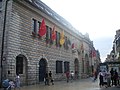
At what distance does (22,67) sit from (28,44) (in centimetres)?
252

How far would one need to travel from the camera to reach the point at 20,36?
80.0 feet

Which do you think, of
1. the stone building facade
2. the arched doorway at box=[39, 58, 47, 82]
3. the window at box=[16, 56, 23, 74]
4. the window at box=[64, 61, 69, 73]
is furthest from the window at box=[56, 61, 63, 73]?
the window at box=[16, 56, 23, 74]

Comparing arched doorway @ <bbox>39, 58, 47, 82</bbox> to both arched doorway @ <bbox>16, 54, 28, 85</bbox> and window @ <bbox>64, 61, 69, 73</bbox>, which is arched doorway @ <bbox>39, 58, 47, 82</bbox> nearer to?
arched doorway @ <bbox>16, 54, 28, 85</bbox>

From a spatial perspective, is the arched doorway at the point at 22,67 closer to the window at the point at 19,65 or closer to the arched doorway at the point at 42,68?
the window at the point at 19,65

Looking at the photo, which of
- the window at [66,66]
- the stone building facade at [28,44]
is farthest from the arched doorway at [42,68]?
the window at [66,66]

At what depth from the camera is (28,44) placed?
25781mm

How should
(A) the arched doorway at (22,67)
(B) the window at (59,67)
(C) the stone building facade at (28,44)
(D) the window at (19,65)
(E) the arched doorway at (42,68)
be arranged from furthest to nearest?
(B) the window at (59,67) → (E) the arched doorway at (42,68) → (A) the arched doorway at (22,67) → (D) the window at (19,65) → (C) the stone building facade at (28,44)

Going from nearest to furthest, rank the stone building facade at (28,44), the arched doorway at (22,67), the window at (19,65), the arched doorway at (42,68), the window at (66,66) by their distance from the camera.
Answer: the stone building facade at (28,44) → the window at (19,65) → the arched doorway at (22,67) → the arched doorway at (42,68) → the window at (66,66)

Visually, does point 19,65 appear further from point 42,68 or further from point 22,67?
point 42,68

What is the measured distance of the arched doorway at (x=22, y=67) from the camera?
24.4 metres

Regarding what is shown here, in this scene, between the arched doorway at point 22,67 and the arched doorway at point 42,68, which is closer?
the arched doorway at point 22,67

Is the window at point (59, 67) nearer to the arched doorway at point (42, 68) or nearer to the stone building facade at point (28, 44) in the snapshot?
the stone building facade at point (28, 44)

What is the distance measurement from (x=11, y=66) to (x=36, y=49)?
5.59 metres

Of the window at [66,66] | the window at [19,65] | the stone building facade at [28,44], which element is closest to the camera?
the stone building facade at [28,44]
